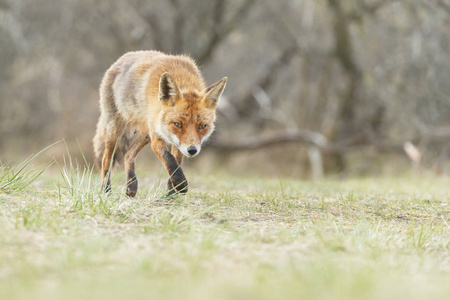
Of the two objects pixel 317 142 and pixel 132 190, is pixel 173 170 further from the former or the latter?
pixel 317 142

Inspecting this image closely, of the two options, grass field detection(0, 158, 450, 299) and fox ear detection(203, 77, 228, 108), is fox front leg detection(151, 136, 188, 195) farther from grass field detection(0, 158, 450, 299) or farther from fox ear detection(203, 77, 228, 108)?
fox ear detection(203, 77, 228, 108)

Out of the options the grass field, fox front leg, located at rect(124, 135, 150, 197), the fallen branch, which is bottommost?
the fallen branch

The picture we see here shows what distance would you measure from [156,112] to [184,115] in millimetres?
448

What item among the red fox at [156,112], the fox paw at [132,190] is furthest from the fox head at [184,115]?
the fox paw at [132,190]

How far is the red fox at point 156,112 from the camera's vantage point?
19.0 feet

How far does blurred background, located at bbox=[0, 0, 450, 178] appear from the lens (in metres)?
15.7

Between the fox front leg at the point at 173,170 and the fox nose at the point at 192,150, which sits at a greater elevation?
the fox nose at the point at 192,150

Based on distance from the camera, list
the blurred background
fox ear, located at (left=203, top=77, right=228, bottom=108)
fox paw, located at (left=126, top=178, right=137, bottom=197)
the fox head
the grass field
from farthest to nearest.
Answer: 1. the blurred background
2. fox paw, located at (left=126, top=178, right=137, bottom=197)
3. fox ear, located at (left=203, top=77, right=228, bottom=108)
4. the fox head
5. the grass field

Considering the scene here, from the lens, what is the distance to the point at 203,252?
3.30 metres

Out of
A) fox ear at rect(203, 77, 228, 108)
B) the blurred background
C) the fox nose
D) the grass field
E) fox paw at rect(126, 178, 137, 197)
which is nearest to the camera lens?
the grass field

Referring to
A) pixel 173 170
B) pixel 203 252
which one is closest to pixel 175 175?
pixel 173 170

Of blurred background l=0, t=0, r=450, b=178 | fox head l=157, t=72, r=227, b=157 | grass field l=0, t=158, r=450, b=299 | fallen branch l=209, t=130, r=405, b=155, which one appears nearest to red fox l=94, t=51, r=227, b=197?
fox head l=157, t=72, r=227, b=157

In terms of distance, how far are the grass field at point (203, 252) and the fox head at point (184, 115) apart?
2.08ft

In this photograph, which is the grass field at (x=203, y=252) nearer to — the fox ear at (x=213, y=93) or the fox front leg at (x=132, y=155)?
the fox ear at (x=213, y=93)
